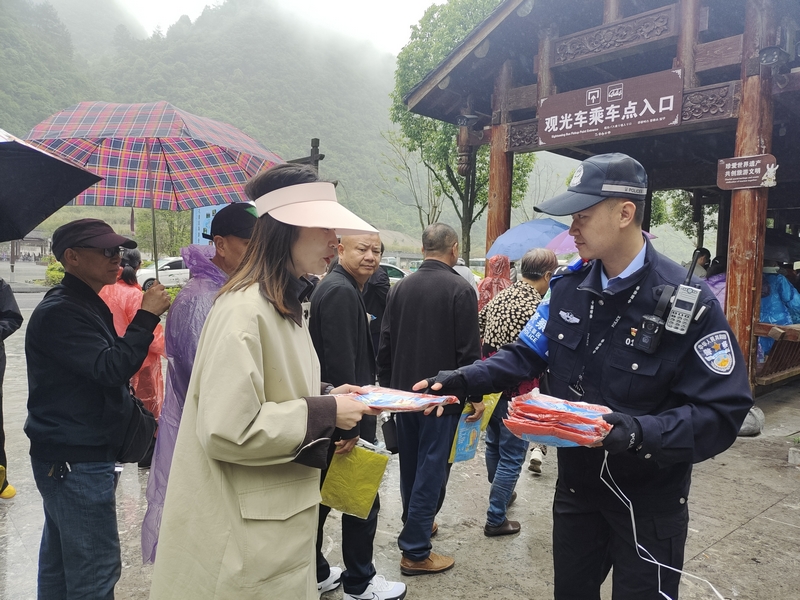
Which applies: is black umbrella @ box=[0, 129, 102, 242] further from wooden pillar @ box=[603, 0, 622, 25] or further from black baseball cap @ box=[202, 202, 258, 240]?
wooden pillar @ box=[603, 0, 622, 25]

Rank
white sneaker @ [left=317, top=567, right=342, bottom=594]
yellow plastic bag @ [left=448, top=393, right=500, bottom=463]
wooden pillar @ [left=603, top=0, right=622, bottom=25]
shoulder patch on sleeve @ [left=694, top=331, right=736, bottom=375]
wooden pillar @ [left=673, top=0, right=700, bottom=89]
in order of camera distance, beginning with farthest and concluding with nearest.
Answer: wooden pillar @ [left=603, top=0, right=622, bottom=25] < wooden pillar @ [left=673, top=0, right=700, bottom=89] < yellow plastic bag @ [left=448, top=393, right=500, bottom=463] < white sneaker @ [left=317, top=567, right=342, bottom=594] < shoulder patch on sleeve @ [left=694, top=331, right=736, bottom=375]

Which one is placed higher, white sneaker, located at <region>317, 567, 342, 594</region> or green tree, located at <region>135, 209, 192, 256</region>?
green tree, located at <region>135, 209, 192, 256</region>

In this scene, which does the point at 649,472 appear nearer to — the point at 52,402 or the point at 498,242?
the point at 52,402

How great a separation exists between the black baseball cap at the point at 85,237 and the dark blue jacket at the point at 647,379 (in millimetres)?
1734

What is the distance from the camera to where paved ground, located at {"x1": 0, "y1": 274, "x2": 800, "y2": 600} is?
120 inches

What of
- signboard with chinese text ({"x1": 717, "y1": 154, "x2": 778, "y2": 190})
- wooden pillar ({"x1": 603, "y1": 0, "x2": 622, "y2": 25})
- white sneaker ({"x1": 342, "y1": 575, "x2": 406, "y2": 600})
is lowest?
white sneaker ({"x1": 342, "y1": 575, "x2": 406, "y2": 600})

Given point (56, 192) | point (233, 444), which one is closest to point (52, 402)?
point (56, 192)

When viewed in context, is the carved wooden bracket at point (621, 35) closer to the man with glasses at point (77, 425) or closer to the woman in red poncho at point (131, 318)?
the woman in red poncho at point (131, 318)

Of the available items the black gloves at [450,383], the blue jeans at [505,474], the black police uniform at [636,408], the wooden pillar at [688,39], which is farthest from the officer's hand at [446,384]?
the wooden pillar at [688,39]

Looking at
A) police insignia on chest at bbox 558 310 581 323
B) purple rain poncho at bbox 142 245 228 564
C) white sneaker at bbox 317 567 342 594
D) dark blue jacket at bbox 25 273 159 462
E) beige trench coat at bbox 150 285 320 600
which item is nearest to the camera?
beige trench coat at bbox 150 285 320 600

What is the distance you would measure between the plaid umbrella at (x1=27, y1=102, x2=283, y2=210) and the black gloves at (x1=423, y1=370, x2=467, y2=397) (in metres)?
1.73

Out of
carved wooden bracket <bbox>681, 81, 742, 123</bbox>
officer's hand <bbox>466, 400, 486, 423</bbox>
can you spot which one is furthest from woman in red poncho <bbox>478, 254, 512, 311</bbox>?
carved wooden bracket <bbox>681, 81, 742, 123</bbox>

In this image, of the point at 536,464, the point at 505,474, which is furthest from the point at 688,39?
the point at 505,474

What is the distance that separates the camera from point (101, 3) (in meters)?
133
